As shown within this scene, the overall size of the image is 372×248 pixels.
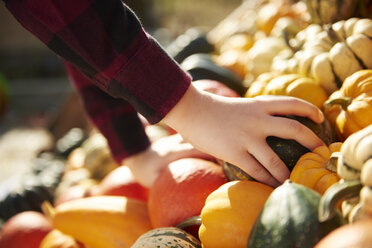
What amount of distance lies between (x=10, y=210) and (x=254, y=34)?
1.90m

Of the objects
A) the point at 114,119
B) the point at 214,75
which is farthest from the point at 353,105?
the point at 114,119

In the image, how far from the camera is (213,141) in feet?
3.27

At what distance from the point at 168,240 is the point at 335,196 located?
1.44 feet

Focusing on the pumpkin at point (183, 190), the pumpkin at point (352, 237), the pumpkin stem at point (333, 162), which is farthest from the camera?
the pumpkin at point (183, 190)

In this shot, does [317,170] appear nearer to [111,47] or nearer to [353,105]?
[353,105]

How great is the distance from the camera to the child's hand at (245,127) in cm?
96

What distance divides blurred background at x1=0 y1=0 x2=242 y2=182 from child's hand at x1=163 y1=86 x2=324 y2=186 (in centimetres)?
396

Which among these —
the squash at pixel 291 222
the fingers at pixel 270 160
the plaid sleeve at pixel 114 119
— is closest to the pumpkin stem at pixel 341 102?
the fingers at pixel 270 160

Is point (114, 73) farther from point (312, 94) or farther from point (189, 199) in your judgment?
point (312, 94)

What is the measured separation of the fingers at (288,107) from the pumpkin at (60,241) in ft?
2.86

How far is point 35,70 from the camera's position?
8.20m

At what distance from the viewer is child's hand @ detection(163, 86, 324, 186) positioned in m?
0.96

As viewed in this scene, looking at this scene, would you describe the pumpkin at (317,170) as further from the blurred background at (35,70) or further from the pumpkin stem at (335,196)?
the blurred background at (35,70)

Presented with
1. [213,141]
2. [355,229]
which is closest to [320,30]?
[213,141]
